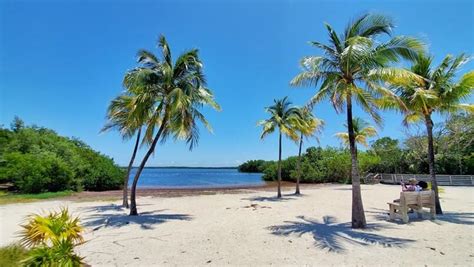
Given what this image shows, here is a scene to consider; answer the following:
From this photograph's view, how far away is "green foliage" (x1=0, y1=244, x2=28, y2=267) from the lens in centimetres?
450

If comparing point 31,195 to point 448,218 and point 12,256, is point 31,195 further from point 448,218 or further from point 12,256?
point 448,218

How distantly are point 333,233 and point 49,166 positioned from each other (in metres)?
21.4

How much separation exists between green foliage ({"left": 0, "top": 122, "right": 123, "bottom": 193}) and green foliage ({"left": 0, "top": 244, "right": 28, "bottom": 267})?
18650mm

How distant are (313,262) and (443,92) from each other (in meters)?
8.35

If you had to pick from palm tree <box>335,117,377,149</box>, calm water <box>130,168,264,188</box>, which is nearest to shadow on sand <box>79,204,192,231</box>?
palm tree <box>335,117,377,149</box>

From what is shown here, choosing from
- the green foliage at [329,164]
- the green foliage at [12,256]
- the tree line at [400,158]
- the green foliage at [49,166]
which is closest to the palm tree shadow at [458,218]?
the green foliage at [12,256]

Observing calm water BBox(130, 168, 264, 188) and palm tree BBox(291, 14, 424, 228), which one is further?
calm water BBox(130, 168, 264, 188)

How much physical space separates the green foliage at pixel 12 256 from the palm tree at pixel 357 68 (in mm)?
7783

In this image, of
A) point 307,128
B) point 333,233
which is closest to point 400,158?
point 307,128

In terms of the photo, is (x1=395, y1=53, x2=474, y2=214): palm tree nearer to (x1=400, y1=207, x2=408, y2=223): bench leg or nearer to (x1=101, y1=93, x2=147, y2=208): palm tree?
(x1=400, y1=207, x2=408, y2=223): bench leg

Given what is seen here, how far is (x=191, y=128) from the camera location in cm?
1203

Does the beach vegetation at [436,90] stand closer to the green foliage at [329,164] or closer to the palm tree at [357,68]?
the palm tree at [357,68]

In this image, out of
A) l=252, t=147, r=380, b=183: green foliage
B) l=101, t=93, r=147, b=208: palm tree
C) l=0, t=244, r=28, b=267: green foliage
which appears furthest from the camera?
l=252, t=147, r=380, b=183: green foliage

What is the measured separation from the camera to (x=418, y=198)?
9125 mm
